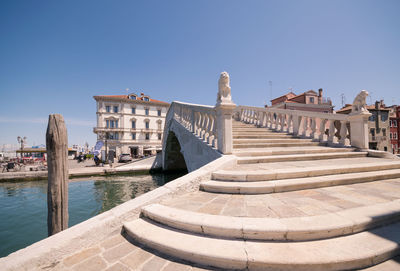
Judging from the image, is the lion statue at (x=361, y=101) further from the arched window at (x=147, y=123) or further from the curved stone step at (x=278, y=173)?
the arched window at (x=147, y=123)

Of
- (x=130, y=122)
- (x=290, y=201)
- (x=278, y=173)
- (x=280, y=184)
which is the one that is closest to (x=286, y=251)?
(x=290, y=201)

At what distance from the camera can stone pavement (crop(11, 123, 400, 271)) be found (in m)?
1.42

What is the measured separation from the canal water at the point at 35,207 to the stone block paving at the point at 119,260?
446 centimetres

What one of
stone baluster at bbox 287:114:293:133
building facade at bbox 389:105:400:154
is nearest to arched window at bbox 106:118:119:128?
stone baluster at bbox 287:114:293:133

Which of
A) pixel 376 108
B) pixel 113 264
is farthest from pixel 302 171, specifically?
pixel 376 108

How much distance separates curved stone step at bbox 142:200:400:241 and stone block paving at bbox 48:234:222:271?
14.2 inches

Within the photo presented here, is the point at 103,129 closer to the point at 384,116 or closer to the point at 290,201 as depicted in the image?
the point at 290,201

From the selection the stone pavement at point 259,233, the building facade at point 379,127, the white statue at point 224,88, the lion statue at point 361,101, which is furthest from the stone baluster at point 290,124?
the building facade at point 379,127

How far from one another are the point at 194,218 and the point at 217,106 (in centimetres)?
292

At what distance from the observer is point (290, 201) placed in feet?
7.60

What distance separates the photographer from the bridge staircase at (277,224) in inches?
55.7

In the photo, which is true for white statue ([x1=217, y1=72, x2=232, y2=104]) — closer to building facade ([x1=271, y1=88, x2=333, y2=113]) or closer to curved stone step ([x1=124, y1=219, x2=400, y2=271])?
curved stone step ([x1=124, y1=219, x2=400, y2=271])

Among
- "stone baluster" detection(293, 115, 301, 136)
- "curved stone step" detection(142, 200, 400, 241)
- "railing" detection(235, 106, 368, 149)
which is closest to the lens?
"curved stone step" detection(142, 200, 400, 241)

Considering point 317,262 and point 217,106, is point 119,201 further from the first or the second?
point 317,262
